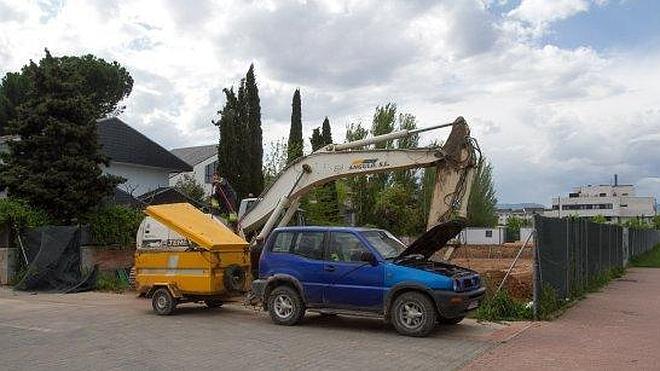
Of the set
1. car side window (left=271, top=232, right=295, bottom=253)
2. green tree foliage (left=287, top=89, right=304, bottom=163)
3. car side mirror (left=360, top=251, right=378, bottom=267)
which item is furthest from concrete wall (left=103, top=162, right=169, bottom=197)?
car side mirror (left=360, top=251, right=378, bottom=267)

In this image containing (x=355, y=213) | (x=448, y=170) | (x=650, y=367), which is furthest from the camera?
(x=355, y=213)

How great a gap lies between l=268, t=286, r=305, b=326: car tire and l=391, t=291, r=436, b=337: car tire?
1930mm

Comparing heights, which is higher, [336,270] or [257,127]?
[257,127]

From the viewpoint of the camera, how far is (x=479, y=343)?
11.1 metres

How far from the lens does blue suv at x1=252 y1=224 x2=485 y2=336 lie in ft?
37.9

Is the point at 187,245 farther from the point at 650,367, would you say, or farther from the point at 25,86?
the point at 25,86

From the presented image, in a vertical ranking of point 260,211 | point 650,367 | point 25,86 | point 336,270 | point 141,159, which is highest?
point 25,86

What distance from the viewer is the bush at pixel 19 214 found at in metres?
21.1

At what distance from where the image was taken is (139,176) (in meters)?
36.1

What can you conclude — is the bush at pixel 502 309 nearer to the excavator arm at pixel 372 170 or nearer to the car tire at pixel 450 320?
the car tire at pixel 450 320

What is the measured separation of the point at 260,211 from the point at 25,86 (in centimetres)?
3299

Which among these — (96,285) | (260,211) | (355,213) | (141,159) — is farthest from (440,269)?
(355,213)

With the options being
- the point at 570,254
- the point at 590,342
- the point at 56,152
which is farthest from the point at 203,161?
the point at 590,342

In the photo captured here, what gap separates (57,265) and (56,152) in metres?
4.24
